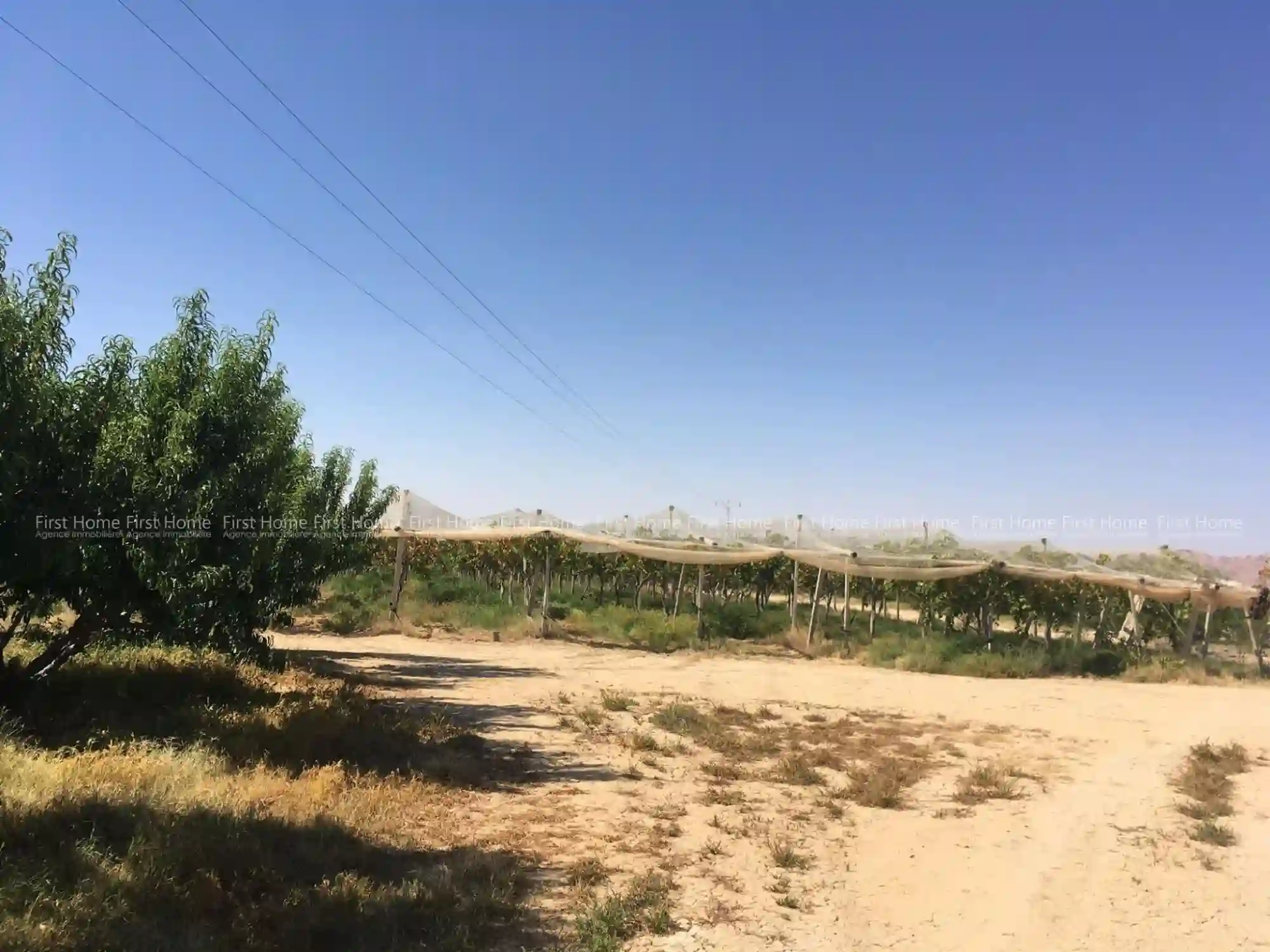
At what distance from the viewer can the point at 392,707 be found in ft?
31.2

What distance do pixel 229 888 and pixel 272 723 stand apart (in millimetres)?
3877

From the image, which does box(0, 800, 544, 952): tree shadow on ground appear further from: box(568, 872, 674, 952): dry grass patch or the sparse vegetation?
box(568, 872, 674, 952): dry grass patch

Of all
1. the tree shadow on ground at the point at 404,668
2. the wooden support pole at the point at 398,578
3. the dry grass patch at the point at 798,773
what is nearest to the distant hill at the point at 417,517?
the wooden support pole at the point at 398,578

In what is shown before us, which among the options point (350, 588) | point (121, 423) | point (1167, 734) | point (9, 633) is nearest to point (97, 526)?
point (121, 423)

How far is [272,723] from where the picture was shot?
310 inches

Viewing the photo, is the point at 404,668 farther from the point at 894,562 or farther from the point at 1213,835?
the point at 1213,835

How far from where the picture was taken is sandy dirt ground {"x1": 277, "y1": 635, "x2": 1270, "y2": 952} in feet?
14.7

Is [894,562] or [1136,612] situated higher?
[894,562]

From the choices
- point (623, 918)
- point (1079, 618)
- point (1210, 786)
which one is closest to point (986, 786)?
point (1210, 786)

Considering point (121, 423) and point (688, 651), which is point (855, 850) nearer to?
point (121, 423)

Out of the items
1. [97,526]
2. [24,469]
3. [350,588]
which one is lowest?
[350,588]

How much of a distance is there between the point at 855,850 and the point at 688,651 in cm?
1228

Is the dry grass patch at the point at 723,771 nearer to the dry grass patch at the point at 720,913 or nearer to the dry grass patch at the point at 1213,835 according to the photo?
the dry grass patch at the point at 720,913

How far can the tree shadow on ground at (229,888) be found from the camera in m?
3.65
